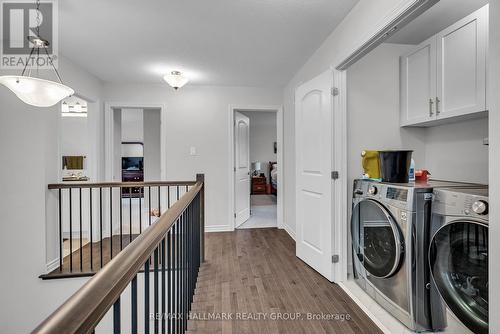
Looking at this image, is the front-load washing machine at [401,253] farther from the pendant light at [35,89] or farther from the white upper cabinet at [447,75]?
the pendant light at [35,89]

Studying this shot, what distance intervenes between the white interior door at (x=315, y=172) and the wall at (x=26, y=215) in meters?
2.46

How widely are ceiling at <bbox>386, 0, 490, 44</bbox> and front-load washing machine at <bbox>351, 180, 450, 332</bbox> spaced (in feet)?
4.70

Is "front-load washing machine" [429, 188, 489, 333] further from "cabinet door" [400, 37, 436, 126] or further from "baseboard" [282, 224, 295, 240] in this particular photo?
"baseboard" [282, 224, 295, 240]

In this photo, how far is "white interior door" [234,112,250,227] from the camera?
4144 millimetres

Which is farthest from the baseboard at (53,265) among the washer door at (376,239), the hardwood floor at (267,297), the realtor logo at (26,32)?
the washer door at (376,239)

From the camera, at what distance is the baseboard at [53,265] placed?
8.56 ft

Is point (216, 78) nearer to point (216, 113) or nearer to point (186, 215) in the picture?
point (216, 113)

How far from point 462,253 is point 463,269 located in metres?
0.09

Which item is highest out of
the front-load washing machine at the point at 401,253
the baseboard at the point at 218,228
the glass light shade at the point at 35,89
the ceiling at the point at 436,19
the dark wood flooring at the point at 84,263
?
the ceiling at the point at 436,19

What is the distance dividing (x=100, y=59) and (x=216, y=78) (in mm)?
1442

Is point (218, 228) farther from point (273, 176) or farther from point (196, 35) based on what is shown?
point (273, 176)

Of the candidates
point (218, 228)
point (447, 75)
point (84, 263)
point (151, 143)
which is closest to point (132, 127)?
point (151, 143)

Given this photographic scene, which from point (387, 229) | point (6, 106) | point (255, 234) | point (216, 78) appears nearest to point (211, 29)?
point (216, 78)

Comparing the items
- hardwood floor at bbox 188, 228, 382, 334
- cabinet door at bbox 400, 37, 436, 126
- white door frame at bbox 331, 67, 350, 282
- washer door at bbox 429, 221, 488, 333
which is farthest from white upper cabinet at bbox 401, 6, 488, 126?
hardwood floor at bbox 188, 228, 382, 334
